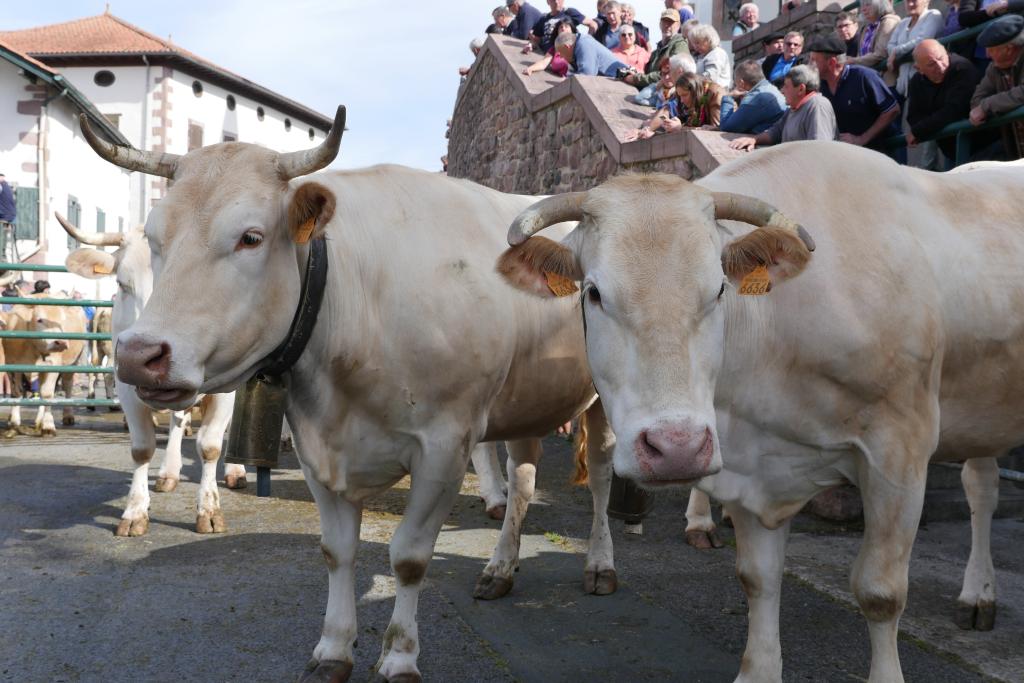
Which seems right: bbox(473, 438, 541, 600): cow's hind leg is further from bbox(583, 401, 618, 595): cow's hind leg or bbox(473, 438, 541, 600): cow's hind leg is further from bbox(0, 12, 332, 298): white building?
bbox(0, 12, 332, 298): white building

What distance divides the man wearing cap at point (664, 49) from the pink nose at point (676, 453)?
8485 millimetres

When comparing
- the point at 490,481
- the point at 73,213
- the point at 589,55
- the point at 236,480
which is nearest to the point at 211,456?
the point at 236,480

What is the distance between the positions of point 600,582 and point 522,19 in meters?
13.2

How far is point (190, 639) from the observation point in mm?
3768

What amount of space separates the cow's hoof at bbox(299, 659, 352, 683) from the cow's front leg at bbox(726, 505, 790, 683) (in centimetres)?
139

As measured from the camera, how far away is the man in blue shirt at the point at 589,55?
12312mm

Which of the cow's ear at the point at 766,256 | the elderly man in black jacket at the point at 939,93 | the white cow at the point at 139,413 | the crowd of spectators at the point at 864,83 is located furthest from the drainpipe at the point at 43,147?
the cow's ear at the point at 766,256

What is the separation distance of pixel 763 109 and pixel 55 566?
635cm

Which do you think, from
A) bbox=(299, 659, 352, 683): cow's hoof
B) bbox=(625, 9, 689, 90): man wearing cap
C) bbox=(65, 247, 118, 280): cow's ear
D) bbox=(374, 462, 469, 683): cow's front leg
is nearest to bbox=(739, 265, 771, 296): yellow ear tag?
bbox=(374, 462, 469, 683): cow's front leg

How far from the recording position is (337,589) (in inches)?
138

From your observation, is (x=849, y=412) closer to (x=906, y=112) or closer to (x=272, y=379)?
(x=272, y=379)

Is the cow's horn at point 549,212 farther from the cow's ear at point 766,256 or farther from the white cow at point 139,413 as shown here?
the white cow at point 139,413

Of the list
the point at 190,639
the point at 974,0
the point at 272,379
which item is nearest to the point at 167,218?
the point at 272,379

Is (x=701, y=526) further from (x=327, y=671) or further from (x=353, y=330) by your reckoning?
(x=353, y=330)
